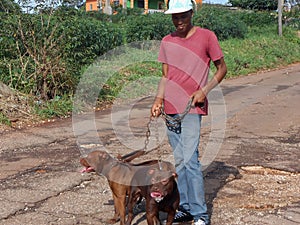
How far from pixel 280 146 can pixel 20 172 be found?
381 cm

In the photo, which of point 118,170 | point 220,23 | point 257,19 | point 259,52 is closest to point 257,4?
point 257,19

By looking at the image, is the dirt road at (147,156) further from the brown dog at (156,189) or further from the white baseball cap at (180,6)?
the white baseball cap at (180,6)

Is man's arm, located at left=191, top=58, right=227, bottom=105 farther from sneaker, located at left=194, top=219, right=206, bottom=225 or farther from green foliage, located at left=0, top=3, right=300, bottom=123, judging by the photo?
green foliage, located at left=0, top=3, right=300, bottom=123

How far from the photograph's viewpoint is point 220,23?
21250mm

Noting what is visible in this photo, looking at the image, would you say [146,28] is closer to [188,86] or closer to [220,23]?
[220,23]

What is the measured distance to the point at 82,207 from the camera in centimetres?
478

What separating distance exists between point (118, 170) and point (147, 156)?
9.17 ft

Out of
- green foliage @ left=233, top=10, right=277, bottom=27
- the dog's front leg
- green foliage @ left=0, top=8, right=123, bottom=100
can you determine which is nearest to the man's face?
the dog's front leg

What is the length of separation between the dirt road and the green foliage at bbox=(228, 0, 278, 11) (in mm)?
28650

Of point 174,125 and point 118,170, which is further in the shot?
point 174,125

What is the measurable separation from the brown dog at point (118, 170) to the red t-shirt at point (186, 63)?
55 centimetres

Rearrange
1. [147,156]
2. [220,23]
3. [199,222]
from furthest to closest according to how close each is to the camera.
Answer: [220,23], [147,156], [199,222]

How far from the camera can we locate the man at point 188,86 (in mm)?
3902

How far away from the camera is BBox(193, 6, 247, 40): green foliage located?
20.7m
